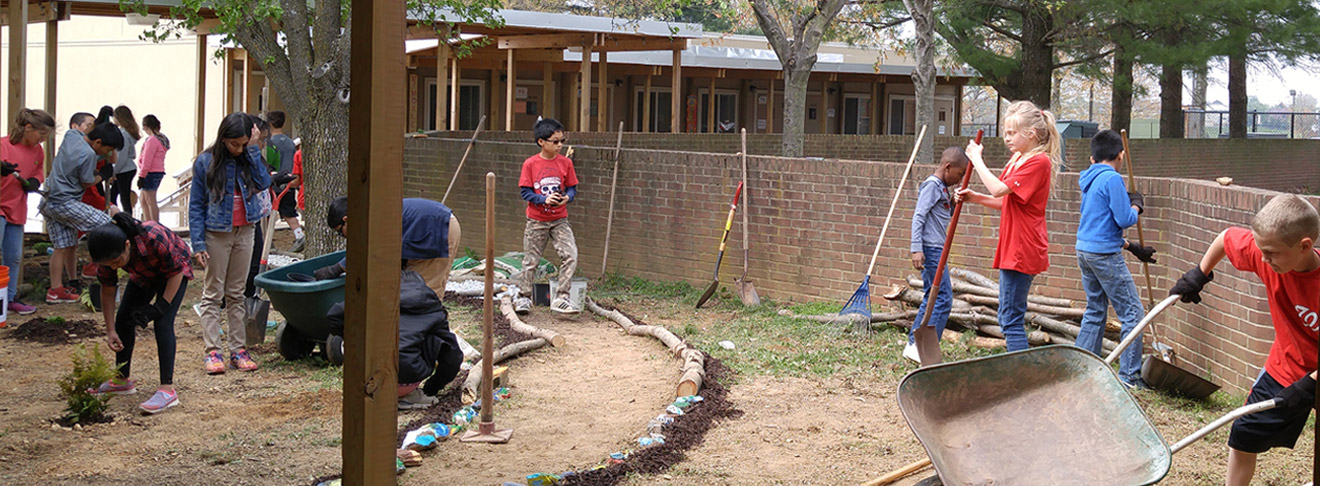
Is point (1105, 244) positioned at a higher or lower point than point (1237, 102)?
lower

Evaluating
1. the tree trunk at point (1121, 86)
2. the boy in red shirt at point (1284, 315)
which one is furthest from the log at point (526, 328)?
the tree trunk at point (1121, 86)

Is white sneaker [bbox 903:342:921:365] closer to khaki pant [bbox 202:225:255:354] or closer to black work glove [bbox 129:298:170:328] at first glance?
khaki pant [bbox 202:225:255:354]

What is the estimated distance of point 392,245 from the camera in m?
2.76

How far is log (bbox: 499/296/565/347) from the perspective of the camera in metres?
8.30

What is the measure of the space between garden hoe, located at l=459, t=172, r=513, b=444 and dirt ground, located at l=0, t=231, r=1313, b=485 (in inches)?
3.2

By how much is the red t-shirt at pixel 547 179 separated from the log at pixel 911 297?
298cm

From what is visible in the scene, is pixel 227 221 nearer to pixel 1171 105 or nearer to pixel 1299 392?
pixel 1299 392

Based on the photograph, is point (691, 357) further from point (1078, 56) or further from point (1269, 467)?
point (1078, 56)

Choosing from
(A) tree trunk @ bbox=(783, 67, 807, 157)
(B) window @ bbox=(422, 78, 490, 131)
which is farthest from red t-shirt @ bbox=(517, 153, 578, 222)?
(B) window @ bbox=(422, 78, 490, 131)

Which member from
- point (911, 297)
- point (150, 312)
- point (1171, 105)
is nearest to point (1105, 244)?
point (911, 297)

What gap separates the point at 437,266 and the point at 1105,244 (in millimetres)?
3828

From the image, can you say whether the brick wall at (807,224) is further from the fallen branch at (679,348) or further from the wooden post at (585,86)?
the wooden post at (585,86)

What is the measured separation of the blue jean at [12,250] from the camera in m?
8.91

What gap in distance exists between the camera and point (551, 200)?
9547 millimetres
